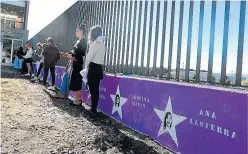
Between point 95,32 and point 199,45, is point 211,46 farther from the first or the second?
point 95,32

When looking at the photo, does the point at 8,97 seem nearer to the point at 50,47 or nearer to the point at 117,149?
the point at 50,47

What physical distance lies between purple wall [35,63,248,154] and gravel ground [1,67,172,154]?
212mm

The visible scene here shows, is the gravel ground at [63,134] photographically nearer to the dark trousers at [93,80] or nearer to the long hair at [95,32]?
the dark trousers at [93,80]

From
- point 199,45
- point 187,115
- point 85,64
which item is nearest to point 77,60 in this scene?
point 85,64

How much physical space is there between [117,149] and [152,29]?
209 cm

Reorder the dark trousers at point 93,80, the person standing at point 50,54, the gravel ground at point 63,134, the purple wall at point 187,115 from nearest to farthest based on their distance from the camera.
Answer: the purple wall at point 187,115
the gravel ground at point 63,134
the dark trousers at point 93,80
the person standing at point 50,54

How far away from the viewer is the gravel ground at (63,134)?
312 cm

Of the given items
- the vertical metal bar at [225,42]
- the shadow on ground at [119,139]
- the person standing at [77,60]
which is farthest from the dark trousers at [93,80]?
the vertical metal bar at [225,42]

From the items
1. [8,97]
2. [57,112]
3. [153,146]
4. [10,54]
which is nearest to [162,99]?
[153,146]

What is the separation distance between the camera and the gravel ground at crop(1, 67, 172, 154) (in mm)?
3123

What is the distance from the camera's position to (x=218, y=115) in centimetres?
261

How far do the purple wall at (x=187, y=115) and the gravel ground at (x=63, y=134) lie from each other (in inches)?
8.3

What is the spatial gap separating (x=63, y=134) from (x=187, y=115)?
1632 mm

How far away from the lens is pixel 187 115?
301cm
